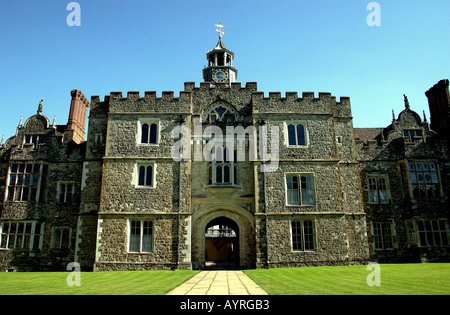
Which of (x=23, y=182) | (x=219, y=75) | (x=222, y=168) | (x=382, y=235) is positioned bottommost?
(x=382, y=235)

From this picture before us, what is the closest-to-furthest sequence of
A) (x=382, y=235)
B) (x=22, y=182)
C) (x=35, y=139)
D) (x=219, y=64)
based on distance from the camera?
(x=22, y=182) → (x=382, y=235) → (x=35, y=139) → (x=219, y=64)

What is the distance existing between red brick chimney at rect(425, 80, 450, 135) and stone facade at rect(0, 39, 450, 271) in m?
2.29

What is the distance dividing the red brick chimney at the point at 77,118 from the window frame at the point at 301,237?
53.7 ft

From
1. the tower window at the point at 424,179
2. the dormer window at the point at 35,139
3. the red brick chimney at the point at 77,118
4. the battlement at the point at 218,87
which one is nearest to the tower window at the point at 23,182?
the dormer window at the point at 35,139

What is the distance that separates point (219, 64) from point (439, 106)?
22946 millimetres

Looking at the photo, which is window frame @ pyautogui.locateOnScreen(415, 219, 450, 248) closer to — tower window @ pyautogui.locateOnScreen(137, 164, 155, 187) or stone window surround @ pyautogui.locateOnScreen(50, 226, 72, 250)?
tower window @ pyautogui.locateOnScreen(137, 164, 155, 187)

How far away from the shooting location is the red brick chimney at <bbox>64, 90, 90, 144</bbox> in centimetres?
2419

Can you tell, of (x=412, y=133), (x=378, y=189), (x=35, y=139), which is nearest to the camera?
(x=378, y=189)

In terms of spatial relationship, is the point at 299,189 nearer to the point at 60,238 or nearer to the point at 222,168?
the point at 222,168

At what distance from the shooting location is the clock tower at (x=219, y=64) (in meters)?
39.6

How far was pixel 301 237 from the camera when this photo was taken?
69.1ft

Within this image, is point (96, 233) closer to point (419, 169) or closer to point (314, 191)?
point (314, 191)

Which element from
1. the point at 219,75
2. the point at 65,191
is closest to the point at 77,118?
the point at 65,191

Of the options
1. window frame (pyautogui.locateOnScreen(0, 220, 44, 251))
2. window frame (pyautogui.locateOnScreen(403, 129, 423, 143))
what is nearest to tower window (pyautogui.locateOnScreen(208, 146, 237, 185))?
window frame (pyautogui.locateOnScreen(0, 220, 44, 251))
